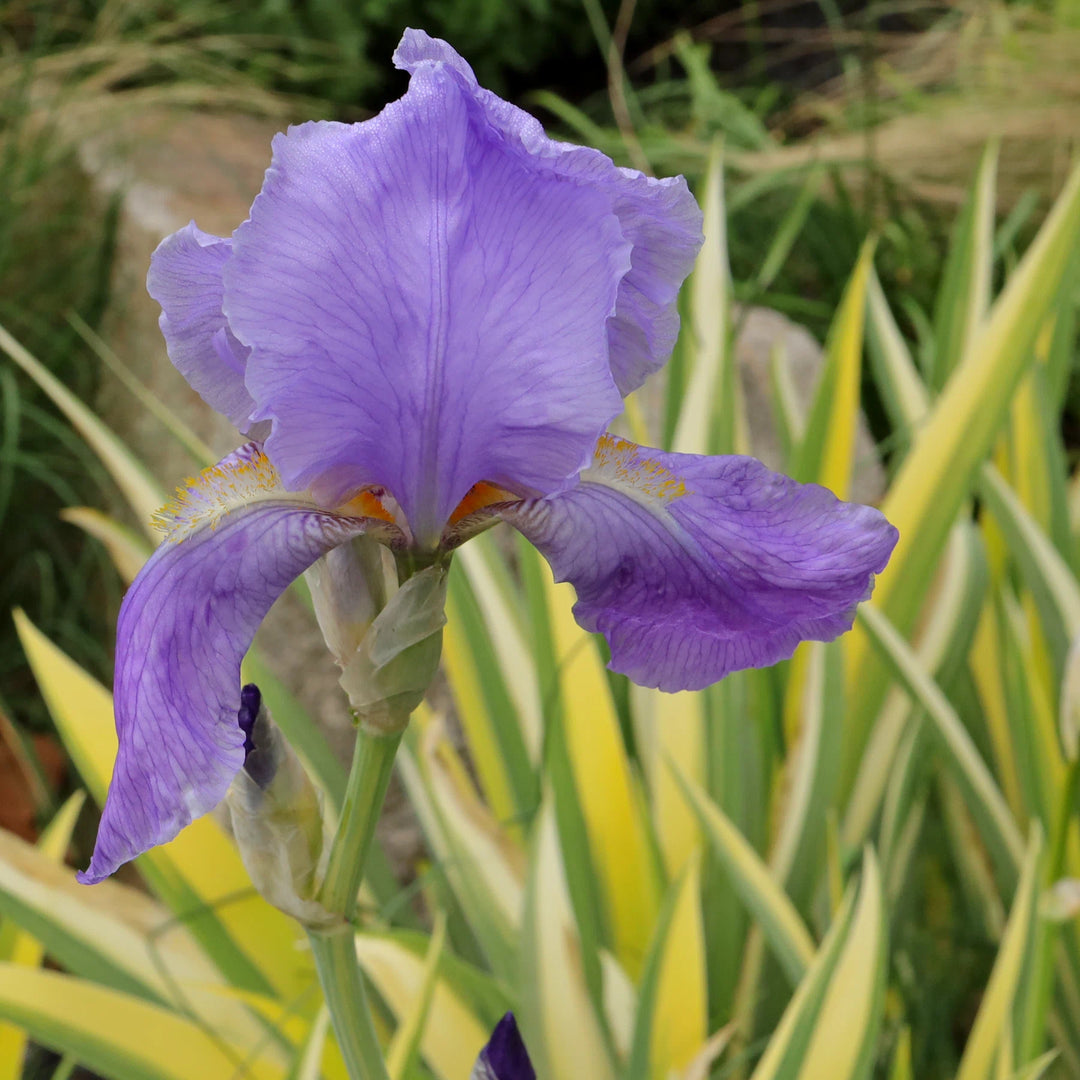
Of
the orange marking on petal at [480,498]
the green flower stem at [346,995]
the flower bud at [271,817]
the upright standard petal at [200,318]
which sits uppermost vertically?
the upright standard petal at [200,318]

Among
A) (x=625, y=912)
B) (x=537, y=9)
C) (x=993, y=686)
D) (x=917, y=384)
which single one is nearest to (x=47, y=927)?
(x=625, y=912)

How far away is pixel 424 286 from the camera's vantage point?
335 mm

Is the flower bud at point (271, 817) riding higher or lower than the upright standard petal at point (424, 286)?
lower

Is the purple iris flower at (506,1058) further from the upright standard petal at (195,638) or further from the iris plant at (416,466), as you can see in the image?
the upright standard petal at (195,638)

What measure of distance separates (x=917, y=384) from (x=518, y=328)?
1.01m

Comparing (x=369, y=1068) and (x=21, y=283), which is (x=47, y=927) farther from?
(x=21, y=283)

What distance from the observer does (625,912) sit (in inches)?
38.2

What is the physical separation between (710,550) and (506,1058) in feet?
0.63

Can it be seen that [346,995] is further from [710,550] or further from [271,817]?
[710,550]

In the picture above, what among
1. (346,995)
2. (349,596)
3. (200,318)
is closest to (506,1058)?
(346,995)

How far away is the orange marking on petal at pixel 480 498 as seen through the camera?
388mm

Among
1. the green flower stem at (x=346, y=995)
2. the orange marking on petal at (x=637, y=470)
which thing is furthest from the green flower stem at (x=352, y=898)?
the orange marking on petal at (x=637, y=470)

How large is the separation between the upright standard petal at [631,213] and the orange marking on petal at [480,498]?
0.07 metres

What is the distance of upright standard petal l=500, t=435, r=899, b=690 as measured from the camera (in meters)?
0.38
